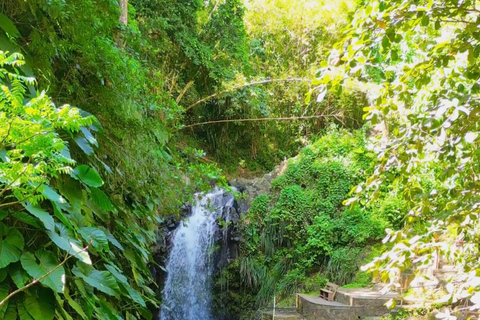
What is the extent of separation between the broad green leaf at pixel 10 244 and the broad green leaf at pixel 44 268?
27 millimetres

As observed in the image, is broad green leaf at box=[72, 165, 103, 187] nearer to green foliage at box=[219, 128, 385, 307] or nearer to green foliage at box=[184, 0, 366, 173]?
green foliage at box=[219, 128, 385, 307]

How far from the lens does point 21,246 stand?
1295mm

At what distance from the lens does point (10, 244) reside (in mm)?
1282

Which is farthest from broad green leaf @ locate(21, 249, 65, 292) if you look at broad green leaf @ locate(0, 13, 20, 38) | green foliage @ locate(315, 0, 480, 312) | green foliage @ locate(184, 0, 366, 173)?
green foliage @ locate(184, 0, 366, 173)

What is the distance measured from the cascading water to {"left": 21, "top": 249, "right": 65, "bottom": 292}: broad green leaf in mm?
Answer: 5684

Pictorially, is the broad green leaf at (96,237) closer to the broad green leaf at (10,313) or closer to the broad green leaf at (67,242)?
the broad green leaf at (67,242)

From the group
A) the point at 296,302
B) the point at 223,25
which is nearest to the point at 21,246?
the point at 296,302

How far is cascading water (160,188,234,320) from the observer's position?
7137 mm

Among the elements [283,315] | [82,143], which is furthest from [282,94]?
[82,143]

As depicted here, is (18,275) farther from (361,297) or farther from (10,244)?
(361,297)

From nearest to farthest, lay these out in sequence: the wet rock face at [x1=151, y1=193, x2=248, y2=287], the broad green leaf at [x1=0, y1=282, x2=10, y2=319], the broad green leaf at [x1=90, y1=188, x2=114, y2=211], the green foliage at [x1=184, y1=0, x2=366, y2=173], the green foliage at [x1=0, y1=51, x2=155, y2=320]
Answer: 1. the green foliage at [x1=0, y1=51, x2=155, y2=320]
2. the broad green leaf at [x1=0, y1=282, x2=10, y2=319]
3. the broad green leaf at [x1=90, y1=188, x2=114, y2=211]
4. the wet rock face at [x1=151, y1=193, x2=248, y2=287]
5. the green foliage at [x1=184, y1=0, x2=366, y2=173]

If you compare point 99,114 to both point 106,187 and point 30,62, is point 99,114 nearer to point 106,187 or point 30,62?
point 106,187

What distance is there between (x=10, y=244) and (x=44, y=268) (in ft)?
0.40

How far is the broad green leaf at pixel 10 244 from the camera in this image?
1250mm
